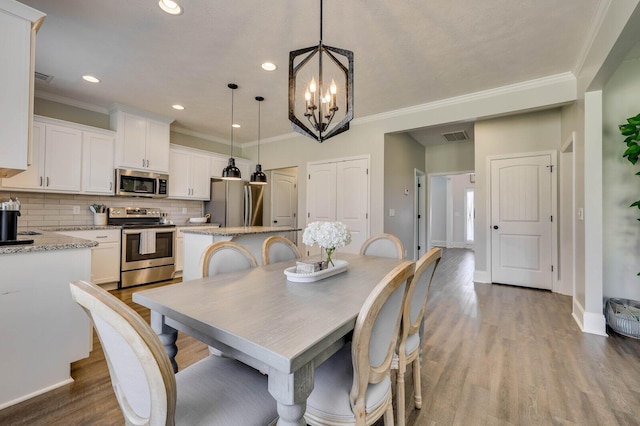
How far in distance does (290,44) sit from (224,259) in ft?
6.61

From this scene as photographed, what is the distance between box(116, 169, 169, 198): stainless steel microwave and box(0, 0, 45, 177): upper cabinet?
8.09ft

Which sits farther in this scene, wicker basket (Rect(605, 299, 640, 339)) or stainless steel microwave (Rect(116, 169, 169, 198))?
Result: stainless steel microwave (Rect(116, 169, 169, 198))

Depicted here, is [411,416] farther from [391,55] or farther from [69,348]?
[391,55]

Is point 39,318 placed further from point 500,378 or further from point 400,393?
point 500,378

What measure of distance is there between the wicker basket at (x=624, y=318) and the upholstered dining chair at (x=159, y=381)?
10.7ft

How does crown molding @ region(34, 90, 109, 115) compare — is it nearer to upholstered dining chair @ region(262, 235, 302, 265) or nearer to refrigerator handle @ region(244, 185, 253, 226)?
refrigerator handle @ region(244, 185, 253, 226)

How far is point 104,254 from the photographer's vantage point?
3811 millimetres

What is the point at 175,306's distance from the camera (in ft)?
3.75

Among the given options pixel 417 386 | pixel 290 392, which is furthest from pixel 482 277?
pixel 290 392

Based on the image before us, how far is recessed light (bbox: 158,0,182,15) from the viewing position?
206cm

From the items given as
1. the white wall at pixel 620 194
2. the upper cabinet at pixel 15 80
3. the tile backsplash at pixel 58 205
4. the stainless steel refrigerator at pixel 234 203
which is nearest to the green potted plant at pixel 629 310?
the white wall at pixel 620 194

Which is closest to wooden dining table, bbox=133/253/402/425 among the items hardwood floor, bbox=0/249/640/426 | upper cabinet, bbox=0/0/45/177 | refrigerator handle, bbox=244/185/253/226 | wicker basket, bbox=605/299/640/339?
hardwood floor, bbox=0/249/640/426

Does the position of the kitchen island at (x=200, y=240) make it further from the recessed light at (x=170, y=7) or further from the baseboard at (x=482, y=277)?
the baseboard at (x=482, y=277)

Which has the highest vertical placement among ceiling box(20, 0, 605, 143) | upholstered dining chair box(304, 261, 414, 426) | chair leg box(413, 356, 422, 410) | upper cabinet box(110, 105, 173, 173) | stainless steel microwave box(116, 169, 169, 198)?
ceiling box(20, 0, 605, 143)
